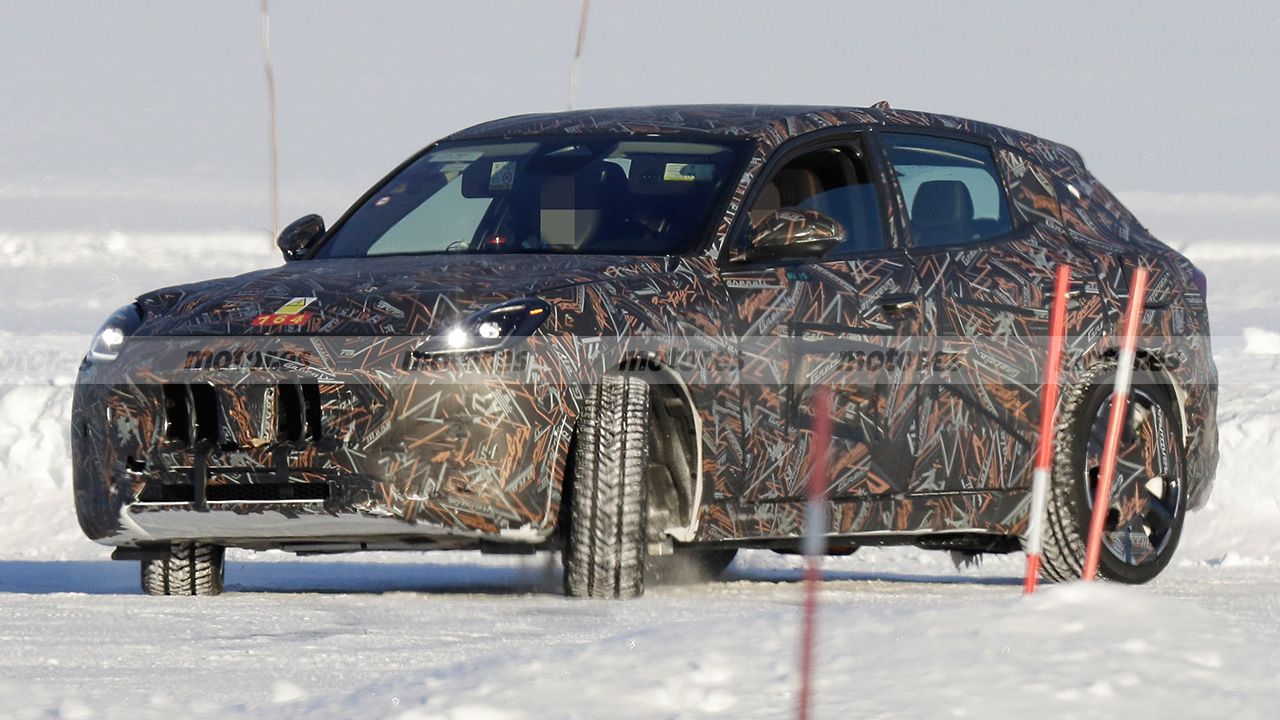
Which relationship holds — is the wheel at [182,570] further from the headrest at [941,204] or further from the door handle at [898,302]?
the headrest at [941,204]

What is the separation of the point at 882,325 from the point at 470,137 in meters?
1.71

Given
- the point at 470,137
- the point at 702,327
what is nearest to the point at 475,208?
the point at 470,137

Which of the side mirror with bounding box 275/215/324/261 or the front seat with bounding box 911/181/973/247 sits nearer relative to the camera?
the front seat with bounding box 911/181/973/247

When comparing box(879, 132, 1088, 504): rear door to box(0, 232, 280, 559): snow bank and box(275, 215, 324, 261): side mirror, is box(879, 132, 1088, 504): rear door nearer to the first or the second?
box(275, 215, 324, 261): side mirror

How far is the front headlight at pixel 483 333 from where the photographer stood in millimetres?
7340

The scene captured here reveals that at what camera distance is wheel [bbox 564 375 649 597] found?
7453mm

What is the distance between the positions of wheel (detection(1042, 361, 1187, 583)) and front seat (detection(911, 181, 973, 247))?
677mm

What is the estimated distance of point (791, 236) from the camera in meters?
8.02

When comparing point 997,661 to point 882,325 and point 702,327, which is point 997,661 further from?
point 882,325

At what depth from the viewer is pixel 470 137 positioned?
362 inches

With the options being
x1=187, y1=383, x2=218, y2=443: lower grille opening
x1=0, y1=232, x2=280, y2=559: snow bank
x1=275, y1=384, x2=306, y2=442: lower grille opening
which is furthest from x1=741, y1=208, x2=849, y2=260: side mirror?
x1=0, y1=232, x2=280, y2=559: snow bank

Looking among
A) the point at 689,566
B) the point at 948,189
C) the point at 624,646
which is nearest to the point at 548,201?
the point at 948,189

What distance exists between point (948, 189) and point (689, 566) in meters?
1.77

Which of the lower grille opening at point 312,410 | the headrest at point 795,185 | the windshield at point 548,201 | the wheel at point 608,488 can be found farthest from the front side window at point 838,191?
the lower grille opening at point 312,410
